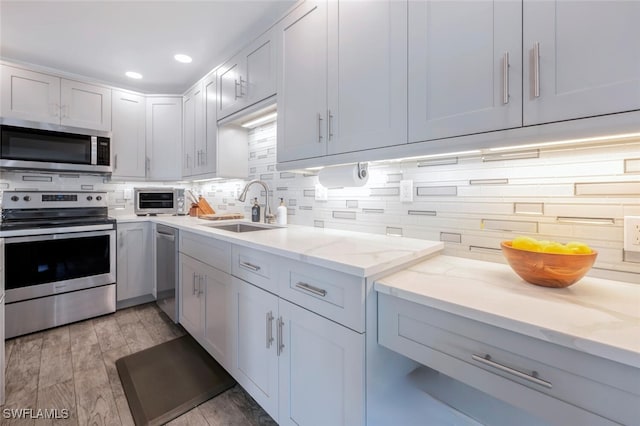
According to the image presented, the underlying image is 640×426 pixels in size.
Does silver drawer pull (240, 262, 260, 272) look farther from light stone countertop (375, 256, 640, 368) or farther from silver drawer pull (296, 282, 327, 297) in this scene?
light stone countertop (375, 256, 640, 368)

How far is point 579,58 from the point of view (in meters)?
0.77

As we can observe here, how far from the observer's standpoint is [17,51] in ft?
7.34

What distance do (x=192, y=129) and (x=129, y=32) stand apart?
3.00 ft

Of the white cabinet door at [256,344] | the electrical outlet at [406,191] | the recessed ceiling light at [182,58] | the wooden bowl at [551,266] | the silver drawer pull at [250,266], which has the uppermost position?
the recessed ceiling light at [182,58]

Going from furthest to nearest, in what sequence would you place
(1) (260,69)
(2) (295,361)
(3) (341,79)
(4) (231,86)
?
1. (4) (231,86)
2. (1) (260,69)
3. (3) (341,79)
4. (2) (295,361)

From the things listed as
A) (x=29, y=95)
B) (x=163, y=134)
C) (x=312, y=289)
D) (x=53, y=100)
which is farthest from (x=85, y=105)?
(x=312, y=289)

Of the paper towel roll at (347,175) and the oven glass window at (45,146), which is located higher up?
the oven glass window at (45,146)

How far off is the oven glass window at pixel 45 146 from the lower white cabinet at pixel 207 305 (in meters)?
1.53

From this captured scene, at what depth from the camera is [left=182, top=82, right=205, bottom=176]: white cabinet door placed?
263cm

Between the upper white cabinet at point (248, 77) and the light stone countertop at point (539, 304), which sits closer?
the light stone countertop at point (539, 304)

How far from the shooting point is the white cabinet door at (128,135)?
9.25 ft

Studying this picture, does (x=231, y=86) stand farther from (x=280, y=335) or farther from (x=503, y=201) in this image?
(x=503, y=201)

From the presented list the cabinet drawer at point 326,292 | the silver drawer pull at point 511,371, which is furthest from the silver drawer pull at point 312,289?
the silver drawer pull at point 511,371

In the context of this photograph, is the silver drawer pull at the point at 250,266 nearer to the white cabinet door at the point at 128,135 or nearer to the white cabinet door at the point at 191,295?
the white cabinet door at the point at 191,295
